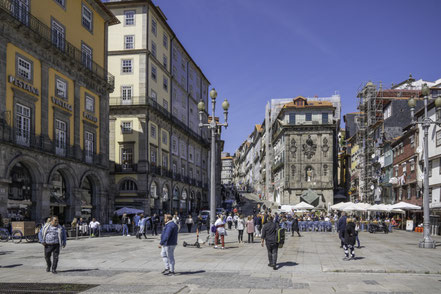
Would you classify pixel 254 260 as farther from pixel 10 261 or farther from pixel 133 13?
pixel 133 13

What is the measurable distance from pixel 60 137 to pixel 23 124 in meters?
4.25

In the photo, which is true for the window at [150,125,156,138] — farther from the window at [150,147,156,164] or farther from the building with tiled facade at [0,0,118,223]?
the building with tiled facade at [0,0,118,223]

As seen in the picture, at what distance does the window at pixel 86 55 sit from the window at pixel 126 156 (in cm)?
1418

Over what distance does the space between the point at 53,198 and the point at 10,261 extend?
15861mm

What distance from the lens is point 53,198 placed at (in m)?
31.9

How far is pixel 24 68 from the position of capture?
94.8ft

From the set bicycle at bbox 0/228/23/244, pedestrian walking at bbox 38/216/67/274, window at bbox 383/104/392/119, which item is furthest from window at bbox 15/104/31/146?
window at bbox 383/104/392/119

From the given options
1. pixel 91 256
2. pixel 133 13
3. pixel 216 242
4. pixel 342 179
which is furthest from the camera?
pixel 342 179

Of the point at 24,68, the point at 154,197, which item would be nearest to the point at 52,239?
the point at 24,68

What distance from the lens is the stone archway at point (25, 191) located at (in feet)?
90.4

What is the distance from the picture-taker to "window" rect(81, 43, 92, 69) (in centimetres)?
3645

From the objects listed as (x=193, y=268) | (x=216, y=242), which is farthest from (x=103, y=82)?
(x=193, y=268)

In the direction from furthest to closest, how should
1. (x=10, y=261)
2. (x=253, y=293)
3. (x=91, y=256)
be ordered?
(x=91, y=256), (x=10, y=261), (x=253, y=293)

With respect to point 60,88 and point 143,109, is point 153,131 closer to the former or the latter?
point 143,109
